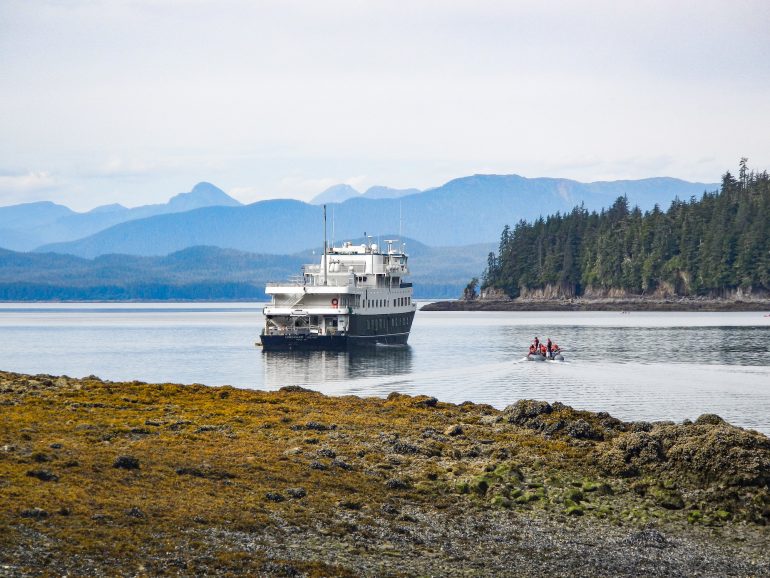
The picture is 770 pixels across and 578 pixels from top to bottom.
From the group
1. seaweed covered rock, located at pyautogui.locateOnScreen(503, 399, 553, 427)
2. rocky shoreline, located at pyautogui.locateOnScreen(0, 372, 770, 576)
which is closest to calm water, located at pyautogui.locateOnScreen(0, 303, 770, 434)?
seaweed covered rock, located at pyautogui.locateOnScreen(503, 399, 553, 427)

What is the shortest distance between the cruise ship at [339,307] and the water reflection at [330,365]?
3.66 ft

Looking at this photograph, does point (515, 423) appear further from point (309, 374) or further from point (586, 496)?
point (309, 374)

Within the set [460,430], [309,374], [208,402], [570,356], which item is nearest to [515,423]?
[460,430]

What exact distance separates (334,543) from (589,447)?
11.8 metres

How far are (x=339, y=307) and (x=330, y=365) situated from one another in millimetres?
13735

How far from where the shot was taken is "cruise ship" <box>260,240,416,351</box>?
82625mm

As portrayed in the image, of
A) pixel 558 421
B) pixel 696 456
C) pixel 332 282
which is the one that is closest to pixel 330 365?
pixel 332 282

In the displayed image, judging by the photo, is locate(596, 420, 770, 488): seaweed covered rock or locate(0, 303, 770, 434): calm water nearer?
locate(596, 420, 770, 488): seaweed covered rock

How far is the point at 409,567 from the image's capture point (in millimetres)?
19344

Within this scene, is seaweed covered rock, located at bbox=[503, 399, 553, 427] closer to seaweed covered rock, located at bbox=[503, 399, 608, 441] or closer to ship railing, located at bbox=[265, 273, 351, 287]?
seaweed covered rock, located at bbox=[503, 399, 608, 441]

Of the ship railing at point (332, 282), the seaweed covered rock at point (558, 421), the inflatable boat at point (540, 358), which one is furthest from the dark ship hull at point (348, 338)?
the seaweed covered rock at point (558, 421)

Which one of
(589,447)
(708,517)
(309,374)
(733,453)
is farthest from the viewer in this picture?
(309,374)

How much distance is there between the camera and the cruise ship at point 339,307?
8262cm

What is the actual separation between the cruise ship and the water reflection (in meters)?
1.12
